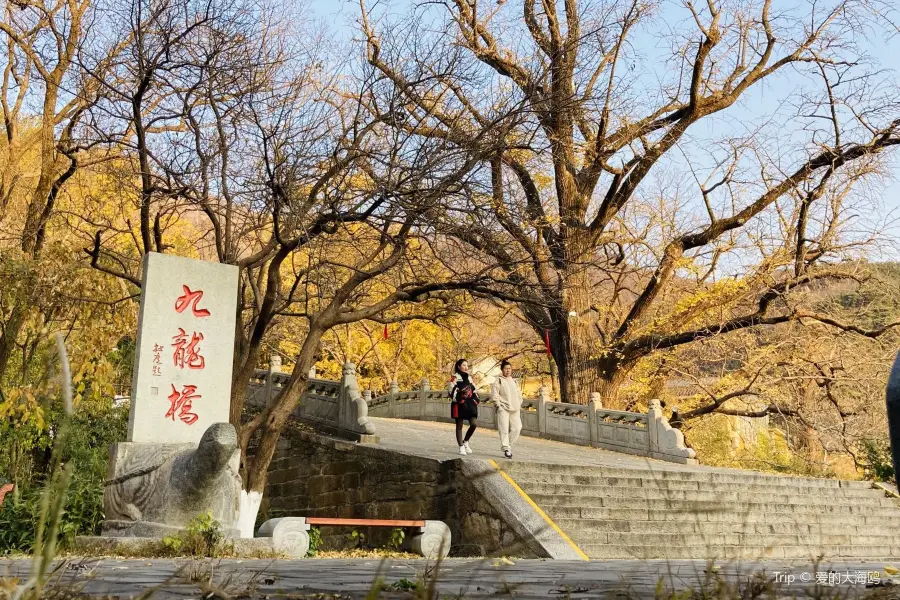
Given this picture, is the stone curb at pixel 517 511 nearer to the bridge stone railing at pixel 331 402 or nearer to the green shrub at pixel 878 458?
the bridge stone railing at pixel 331 402

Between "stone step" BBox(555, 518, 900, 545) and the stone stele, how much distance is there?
201 inches

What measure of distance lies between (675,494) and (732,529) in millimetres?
965

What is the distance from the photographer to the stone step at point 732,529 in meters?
11.7

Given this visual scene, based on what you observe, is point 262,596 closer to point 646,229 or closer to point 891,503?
point 891,503

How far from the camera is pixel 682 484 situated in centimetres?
1384

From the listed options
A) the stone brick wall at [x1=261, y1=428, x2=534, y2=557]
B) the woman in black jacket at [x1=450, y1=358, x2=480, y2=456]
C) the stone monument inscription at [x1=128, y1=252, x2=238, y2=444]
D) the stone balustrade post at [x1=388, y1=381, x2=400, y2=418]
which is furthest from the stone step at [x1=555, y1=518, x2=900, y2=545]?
the stone balustrade post at [x1=388, y1=381, x2=400, y2=418]

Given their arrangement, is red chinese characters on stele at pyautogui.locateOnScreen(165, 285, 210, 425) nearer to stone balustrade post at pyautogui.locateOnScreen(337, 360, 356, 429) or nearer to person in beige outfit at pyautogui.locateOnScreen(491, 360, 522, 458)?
person in beige outfit at pyautogui.locateOnScreen(491, 360, 522, 458)

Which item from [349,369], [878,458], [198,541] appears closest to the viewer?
[198,541]

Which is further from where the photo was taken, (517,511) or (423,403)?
(423,403)

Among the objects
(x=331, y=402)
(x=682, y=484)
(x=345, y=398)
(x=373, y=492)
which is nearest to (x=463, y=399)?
(x=373, y=492)

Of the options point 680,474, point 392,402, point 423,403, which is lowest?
point 680,474

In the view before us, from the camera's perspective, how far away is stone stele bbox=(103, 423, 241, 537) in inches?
297

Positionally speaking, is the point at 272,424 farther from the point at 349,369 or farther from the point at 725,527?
the point at 725,527

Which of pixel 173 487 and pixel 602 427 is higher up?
pixel 602 427
